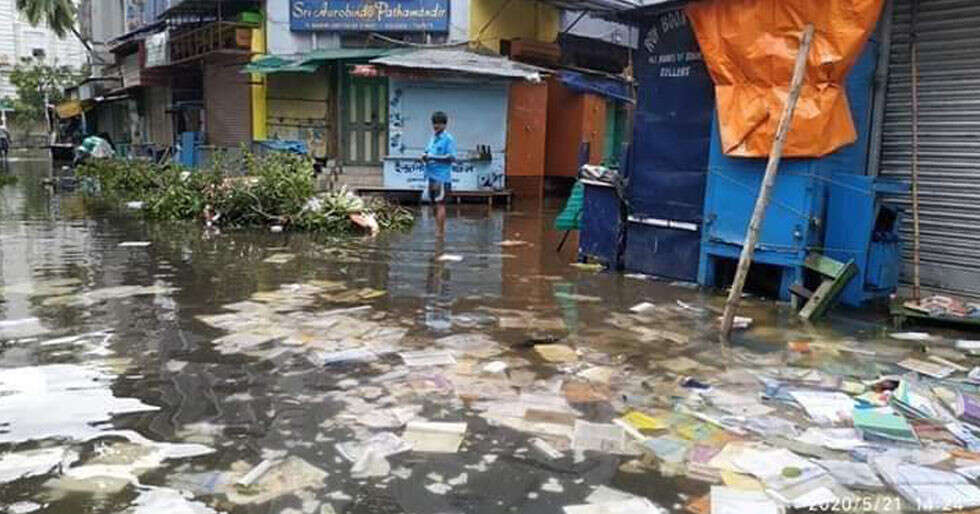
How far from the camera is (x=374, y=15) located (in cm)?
1647

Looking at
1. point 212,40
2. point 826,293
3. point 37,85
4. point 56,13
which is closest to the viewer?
point 826,293

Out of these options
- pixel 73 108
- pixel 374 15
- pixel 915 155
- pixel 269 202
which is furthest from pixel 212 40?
pixel 73 108

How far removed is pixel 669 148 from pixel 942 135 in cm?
222

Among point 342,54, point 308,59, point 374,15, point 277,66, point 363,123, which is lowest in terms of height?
point 363,123

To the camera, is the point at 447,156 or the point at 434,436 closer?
the point at 434,436

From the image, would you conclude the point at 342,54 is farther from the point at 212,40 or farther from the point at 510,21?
the point at 212,40

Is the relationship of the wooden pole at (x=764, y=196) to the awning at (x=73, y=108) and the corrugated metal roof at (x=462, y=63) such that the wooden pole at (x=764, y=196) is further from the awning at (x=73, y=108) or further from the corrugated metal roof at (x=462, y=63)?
the awning at (x=73, y=108)

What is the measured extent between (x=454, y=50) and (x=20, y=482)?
14095 mm

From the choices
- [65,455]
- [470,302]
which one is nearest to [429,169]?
[470,302]

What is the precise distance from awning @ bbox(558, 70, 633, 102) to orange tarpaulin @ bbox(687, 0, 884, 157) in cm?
853

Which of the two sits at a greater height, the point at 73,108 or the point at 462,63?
the point at 462,63

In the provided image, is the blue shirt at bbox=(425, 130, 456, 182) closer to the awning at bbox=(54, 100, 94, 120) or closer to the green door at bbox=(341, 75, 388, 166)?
the green door at bbox=(341, 75, 388, 166)

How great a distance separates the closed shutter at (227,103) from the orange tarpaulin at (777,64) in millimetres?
13516
